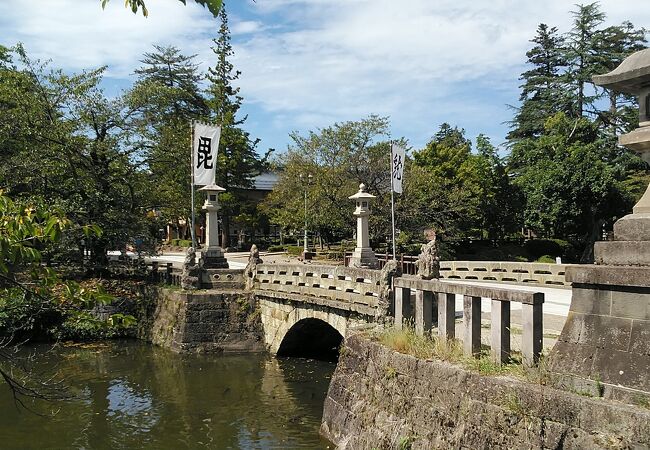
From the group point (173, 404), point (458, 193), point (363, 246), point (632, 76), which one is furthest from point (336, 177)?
point (632, 76)

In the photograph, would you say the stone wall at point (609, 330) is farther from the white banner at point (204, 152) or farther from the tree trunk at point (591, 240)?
the tree trunk at point (591, 240)

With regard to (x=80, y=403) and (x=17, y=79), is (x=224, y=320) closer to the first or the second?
(x=80, y=403)

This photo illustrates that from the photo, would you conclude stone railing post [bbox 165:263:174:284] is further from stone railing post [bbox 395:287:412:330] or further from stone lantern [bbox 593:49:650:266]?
stone lantern [bbox 593:49:650:266]

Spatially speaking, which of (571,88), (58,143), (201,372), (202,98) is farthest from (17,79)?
(571,88)

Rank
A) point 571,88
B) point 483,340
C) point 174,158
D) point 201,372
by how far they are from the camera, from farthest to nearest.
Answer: point 571,88, point 174,158, point 201,372, point 483,340

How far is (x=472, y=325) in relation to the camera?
25.7 ft

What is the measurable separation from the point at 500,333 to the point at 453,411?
119cm

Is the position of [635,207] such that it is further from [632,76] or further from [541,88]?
[541,88]

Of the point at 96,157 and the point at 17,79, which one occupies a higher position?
the point at 17,79

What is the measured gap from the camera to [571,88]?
4244 centimetres

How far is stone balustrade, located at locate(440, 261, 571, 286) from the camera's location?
19.7m

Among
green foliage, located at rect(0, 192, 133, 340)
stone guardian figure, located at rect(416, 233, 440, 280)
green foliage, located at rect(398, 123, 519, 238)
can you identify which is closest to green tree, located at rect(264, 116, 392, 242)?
green foliage, located at rect(398, 123, 519, 238)

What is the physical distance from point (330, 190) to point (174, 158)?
933 centimetres

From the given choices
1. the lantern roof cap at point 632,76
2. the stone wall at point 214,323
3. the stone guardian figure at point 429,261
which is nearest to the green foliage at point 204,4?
the lantern roof cap at point 632,76
